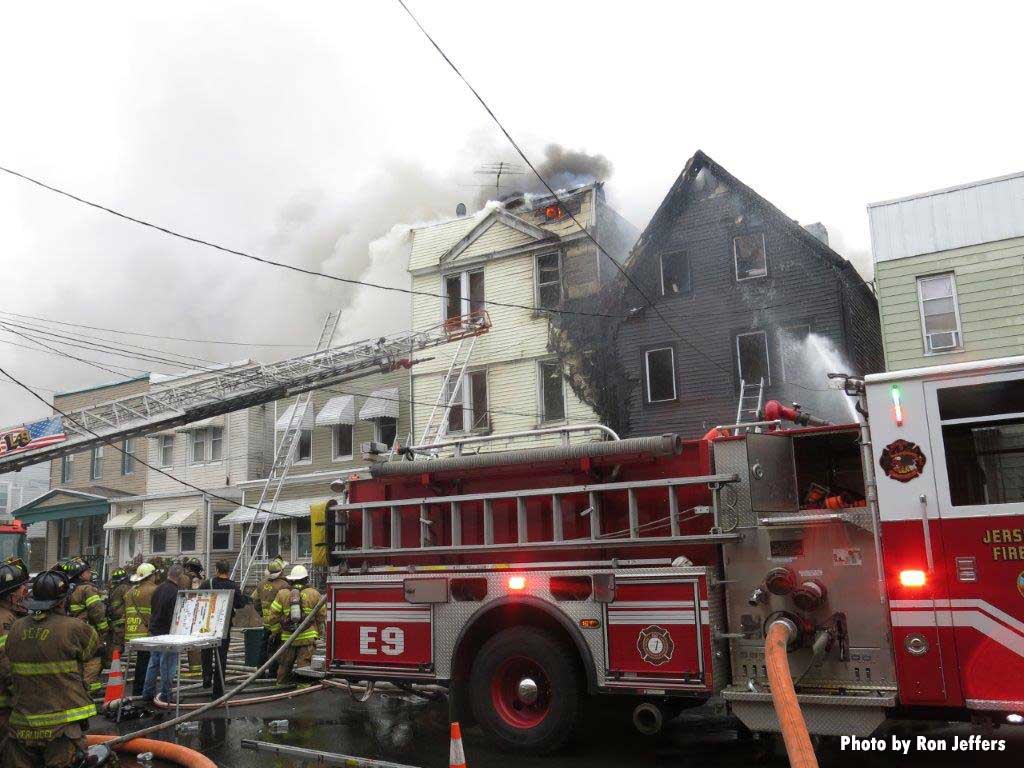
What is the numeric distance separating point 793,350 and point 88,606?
14.3 m

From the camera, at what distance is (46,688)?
5219mm

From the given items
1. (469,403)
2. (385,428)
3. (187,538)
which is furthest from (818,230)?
(187,538)

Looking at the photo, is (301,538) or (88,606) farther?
(301,538)

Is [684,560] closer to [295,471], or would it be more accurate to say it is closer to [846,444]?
[846,444]

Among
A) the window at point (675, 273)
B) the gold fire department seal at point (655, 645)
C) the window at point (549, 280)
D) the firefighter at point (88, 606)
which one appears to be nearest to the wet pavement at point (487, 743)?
the firefighter at point (88, 606)

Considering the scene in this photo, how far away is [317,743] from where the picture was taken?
746 cm

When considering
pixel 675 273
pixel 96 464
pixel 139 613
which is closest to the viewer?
pixel 139 613

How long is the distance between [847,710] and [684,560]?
1392 millimetres

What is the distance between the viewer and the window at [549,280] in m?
22.0

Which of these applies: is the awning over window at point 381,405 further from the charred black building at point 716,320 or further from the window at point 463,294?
the charred black building at point 716,320

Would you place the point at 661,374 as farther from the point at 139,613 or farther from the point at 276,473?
the point at 276,473

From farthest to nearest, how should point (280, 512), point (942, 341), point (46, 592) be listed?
point (280, 512) → point (942, 341) → point (46, 592)

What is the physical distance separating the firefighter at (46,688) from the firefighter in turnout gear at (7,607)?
3.0 inches

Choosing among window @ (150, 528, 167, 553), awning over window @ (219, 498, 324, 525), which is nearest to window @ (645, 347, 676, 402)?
awning over window @ (219, 498, 324, 525)
